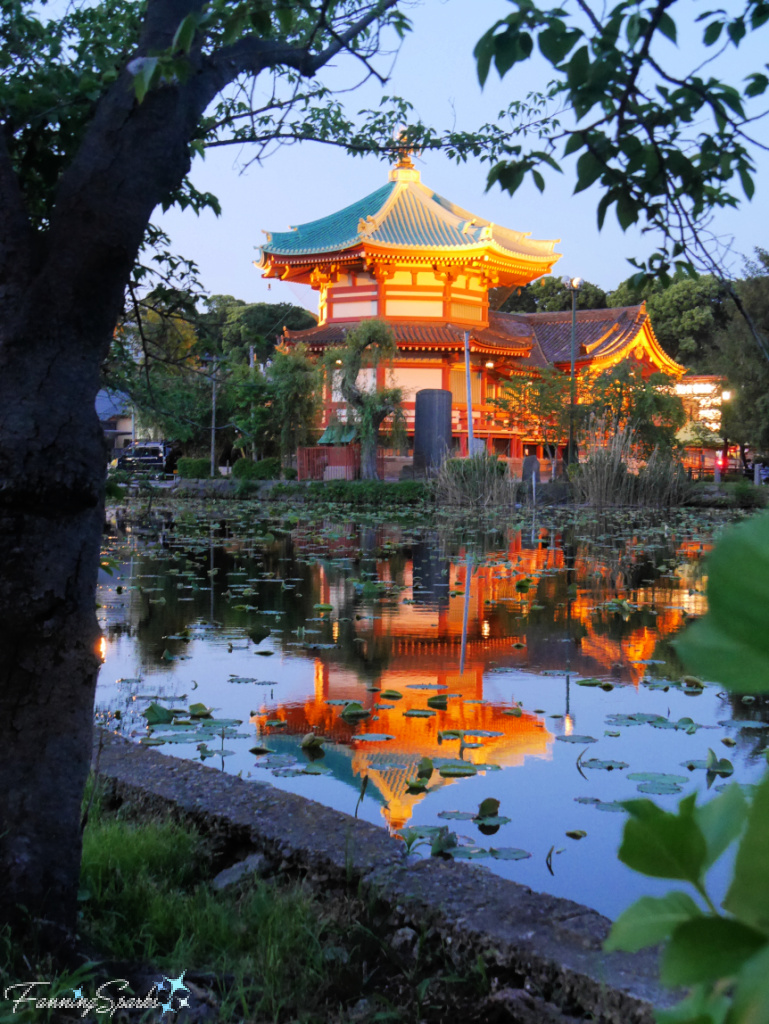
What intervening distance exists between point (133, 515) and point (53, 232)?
14431 millimetres

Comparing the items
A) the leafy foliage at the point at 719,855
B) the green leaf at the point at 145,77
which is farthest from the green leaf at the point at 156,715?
the leafy foliage at the point at 719,855

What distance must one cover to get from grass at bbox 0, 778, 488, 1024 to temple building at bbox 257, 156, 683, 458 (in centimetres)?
2031

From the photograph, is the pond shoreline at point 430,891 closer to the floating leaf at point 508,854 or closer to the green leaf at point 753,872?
the floating leaf at point 508,854

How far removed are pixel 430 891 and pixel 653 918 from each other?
5.59 ft

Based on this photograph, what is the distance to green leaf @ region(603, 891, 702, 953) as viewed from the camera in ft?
→ 0.66

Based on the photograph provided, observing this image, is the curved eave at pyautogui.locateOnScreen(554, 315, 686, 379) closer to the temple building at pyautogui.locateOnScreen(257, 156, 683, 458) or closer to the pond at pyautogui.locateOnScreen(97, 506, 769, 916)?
the temple building at pyautogui.locateOnScreen(257, 156, 683, 458)

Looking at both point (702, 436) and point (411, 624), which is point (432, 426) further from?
point (411, 624)

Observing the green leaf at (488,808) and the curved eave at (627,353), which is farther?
the curved eave at (627,353)

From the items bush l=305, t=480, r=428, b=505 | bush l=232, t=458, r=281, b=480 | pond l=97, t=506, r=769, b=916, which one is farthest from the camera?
bush l=232, t=458, r=281, b=480

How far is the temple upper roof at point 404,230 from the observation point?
23516 mm

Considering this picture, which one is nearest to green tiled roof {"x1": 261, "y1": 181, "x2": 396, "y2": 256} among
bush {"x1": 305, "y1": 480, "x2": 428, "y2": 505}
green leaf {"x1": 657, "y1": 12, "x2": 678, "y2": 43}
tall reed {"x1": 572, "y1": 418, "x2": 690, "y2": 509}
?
bush {"x1": 305, "y1": 480, "x2": 428, "y2": 505}

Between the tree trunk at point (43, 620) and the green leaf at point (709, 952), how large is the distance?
5.06 ft

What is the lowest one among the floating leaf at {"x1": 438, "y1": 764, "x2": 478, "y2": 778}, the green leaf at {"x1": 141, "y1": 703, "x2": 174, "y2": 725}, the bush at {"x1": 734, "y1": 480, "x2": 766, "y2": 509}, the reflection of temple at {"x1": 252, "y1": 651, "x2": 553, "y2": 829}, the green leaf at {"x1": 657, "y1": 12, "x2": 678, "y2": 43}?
the reflection of temple at {"x1": 252, "y1": 651, "x2": 553, "y2": 829}

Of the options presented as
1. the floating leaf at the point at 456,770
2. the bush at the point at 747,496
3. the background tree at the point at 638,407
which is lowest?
the floating leaf at the point at 456,770
